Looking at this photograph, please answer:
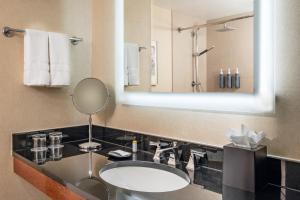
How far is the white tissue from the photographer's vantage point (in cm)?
95

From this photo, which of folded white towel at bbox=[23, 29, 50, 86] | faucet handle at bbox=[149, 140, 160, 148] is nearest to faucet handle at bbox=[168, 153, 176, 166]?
faucet handle at bbox=[149, 140, 160, 148]

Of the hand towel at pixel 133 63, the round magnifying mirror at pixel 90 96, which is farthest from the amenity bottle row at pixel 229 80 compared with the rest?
the round magnifying mirror at pixel 90 96

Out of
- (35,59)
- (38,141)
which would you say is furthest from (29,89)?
(38,141)

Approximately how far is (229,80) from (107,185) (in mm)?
670

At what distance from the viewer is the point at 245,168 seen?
3.04ft

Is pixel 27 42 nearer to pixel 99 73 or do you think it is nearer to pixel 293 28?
pixel 99 73

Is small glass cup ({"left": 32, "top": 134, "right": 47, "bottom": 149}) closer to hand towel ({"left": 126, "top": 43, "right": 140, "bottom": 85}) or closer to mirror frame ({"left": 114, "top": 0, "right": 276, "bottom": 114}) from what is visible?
hand towel ({"left": 126, "top": 43, "right": 140, "bottom": 85})

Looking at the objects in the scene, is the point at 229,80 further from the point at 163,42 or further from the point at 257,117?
the point at 163,42

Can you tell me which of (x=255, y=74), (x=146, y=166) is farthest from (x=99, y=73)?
(x=255, y=74)

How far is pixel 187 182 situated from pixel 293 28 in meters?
0.71

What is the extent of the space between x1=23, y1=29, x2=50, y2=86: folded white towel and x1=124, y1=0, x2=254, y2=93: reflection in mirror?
49cm

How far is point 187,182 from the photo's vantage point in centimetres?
108

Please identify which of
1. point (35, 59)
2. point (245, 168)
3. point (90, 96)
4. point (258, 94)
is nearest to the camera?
point (245, 168)

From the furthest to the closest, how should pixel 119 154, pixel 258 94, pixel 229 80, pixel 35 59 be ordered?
pixel 35 59, pixel 119 154, pixel 229 80, pixel 258 94
